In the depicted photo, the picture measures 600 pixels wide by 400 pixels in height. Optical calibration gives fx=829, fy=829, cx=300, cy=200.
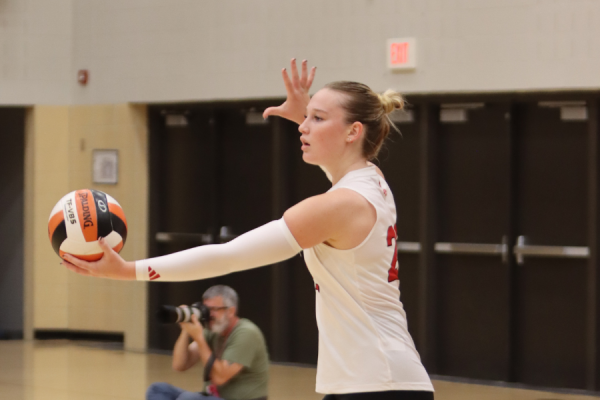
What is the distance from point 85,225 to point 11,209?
787cm

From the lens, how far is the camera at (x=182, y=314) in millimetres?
4121

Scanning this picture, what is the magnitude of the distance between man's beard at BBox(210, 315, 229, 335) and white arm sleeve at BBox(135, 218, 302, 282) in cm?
241

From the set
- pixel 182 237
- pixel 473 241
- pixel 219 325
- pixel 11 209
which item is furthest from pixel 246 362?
pixel 11 209

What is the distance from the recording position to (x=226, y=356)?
4.33 m

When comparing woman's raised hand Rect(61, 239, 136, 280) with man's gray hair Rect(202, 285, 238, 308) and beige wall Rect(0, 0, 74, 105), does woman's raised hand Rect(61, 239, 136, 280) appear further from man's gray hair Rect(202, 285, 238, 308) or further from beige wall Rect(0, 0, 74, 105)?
beige wall Rect(0, 0, 74, 105)

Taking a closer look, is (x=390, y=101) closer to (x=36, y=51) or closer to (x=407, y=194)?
(x=407, y=194)

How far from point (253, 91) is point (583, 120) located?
2.94 metres

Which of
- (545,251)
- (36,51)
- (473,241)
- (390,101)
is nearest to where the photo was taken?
(390,101)

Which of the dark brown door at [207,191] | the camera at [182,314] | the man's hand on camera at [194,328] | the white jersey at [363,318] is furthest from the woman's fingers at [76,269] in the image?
the dark brown door at [207,191]

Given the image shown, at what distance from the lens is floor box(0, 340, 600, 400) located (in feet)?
21.2

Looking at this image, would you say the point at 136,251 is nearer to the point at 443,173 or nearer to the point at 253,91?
the point at 253,91

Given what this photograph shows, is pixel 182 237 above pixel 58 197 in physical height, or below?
below

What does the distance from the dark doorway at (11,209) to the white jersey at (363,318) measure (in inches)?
321

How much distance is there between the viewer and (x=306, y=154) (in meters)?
2.31
